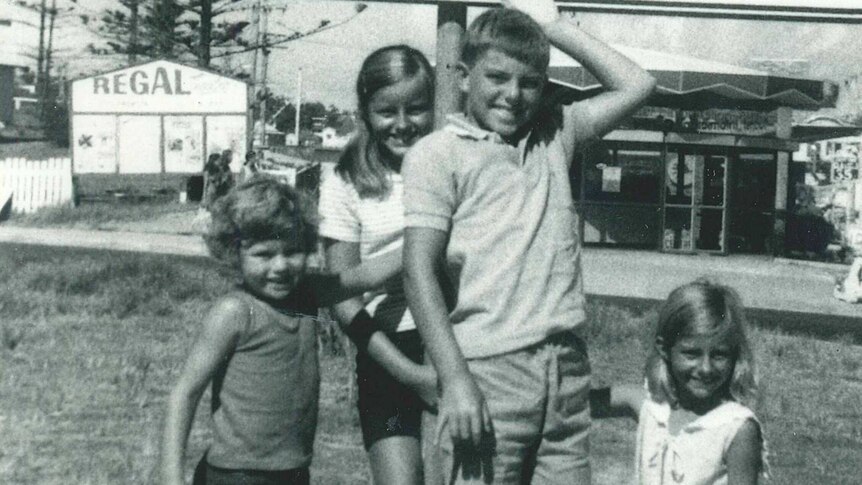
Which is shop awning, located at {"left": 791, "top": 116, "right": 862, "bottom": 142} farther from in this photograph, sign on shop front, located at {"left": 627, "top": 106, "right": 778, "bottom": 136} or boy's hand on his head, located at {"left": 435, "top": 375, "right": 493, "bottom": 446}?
boy's hand on his head, located at {"left": 435, "top": 375, "right": 493, "bottom": 446}

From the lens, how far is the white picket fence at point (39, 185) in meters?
26.1

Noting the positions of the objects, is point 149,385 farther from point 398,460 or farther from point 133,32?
point 133,32

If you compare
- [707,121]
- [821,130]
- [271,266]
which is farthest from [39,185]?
[271,266]

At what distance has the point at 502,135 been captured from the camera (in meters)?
2.13

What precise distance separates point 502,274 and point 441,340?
6.2 inches

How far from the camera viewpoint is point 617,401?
2719 mm

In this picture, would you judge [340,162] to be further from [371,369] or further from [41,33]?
[41,33]

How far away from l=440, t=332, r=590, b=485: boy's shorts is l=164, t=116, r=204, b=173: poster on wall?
74.8 feet

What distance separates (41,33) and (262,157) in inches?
1068

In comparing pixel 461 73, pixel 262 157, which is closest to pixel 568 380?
pixel 461 73

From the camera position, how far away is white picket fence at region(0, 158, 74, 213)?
2608 cm

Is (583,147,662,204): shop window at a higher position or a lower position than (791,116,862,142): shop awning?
lower

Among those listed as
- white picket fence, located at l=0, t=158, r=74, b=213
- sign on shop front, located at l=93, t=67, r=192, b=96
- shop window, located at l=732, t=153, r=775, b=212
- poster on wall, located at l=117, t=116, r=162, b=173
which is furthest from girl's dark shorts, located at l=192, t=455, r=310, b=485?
white picket fence, located at l=0, t=158, r=74, b=213

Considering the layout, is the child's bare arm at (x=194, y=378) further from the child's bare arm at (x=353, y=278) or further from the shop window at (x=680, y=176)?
the shop window at (x=680, y=176)
